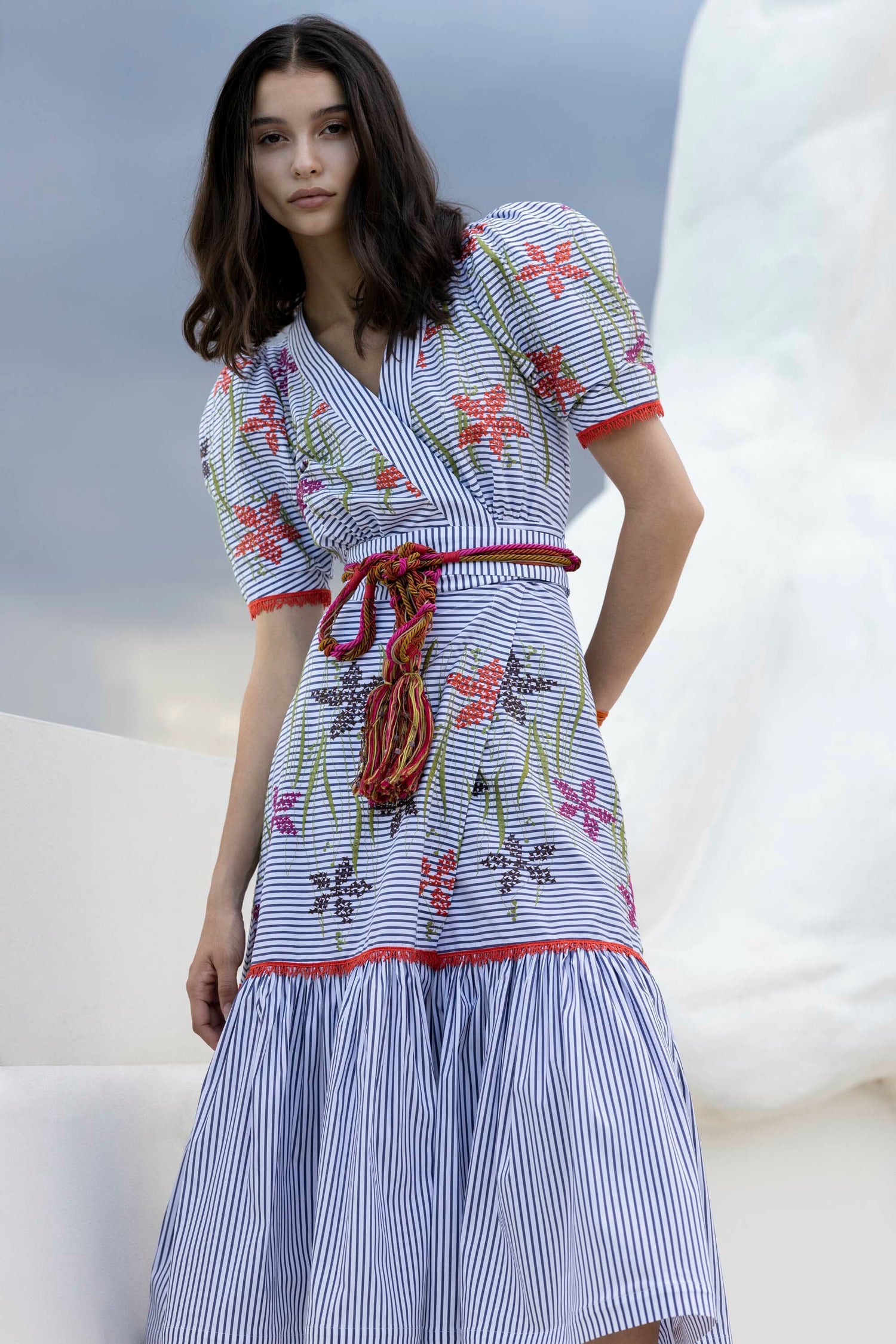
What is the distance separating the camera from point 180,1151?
1287 millimetres

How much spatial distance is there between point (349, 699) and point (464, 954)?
21 centimetres

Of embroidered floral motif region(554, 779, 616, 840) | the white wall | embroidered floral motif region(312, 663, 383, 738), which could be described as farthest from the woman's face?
the white wall

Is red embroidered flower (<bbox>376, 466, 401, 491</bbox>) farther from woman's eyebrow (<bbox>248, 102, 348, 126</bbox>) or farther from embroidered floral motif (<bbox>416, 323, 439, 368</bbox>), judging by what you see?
woman's eyebrow (<bbox>248, 102, 348, 126</bbox>)

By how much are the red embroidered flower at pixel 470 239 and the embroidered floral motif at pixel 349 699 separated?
0.33 meters

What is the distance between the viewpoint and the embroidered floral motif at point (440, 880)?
0.90 meters

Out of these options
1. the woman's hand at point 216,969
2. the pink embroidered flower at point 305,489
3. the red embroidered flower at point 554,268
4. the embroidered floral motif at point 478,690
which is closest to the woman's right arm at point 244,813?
the woman's hand at point 216,969

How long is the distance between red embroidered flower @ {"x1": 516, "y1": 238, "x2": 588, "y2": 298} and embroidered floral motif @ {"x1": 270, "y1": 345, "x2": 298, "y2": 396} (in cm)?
23

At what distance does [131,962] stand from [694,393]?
68.4 inches

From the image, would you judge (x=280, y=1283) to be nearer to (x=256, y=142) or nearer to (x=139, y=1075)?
(x=139, y=1075)

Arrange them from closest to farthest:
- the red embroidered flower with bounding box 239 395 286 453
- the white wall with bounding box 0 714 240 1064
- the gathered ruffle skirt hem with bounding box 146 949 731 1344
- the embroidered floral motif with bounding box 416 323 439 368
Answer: the gathered ruffle skirt hem with bounding box 146 949 731 1344
the embroidered floral motif with bounding box 416 323 439 368
the red embroidered flower with bounding box 239 395 286 453
the white wall with bounding box 0 714 240 1064

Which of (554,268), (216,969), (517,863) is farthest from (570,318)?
(216,969)

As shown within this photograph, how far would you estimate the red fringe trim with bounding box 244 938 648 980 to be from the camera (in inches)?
33.7

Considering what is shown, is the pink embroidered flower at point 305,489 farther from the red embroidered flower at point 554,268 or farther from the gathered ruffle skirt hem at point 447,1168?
the gathered ruffle skirt hem at point 447,1168

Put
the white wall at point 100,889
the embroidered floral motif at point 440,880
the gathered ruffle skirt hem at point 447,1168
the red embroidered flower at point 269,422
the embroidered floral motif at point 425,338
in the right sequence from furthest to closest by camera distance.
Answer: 1. the white wall at point 100,889
2. the red embroidered flower at point 269,422
3. the embroidered floral motif at point 425,338
4. the embroidered floral motif at point 440,880
5. the gathered ruffle skirt hem at point 447,1168
